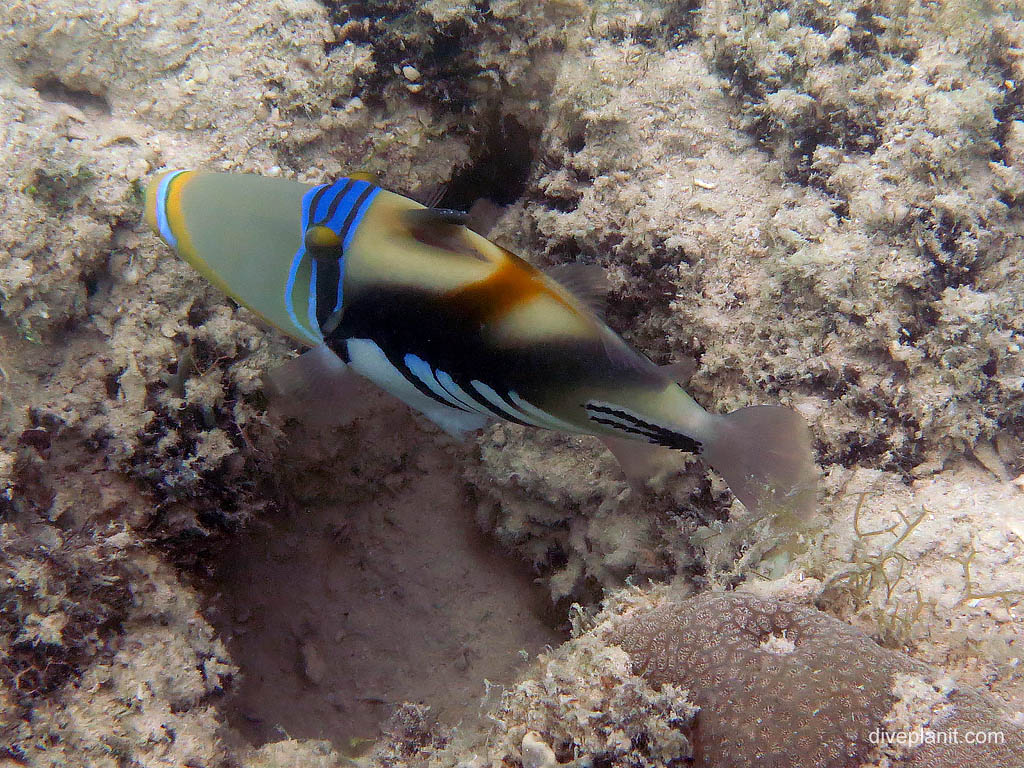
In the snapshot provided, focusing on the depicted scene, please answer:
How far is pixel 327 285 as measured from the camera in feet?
5.25

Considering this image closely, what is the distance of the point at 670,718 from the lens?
186cm

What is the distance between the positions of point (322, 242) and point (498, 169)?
7.08ft

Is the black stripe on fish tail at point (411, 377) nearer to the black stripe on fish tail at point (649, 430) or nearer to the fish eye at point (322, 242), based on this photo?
the fish eye at point (322, 242)

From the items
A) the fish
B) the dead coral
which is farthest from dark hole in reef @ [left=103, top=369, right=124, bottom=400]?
the dead coral

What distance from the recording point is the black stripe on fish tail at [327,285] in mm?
1583

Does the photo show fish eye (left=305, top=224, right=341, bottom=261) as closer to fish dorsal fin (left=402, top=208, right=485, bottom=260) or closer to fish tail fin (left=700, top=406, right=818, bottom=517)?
fish dorsal fin (left=402, top=208, right=485, bottom=260)

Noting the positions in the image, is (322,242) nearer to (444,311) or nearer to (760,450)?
(444,311)

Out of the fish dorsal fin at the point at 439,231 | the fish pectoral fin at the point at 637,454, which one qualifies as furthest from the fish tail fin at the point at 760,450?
the fish dorsal fin at the point at 439,231

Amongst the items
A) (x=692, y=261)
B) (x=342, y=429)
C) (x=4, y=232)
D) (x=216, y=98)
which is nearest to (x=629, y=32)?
(x=692, y=261)

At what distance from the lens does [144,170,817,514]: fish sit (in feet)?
5.01

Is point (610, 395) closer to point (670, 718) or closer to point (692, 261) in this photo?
point (670, 718)

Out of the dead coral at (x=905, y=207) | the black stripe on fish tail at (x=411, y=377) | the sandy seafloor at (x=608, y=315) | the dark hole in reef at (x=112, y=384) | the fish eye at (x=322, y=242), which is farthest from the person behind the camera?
the dark hole in reef at (x=112, y=384)

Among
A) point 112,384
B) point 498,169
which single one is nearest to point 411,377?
point 112,384

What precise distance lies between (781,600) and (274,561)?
9.86 ft
